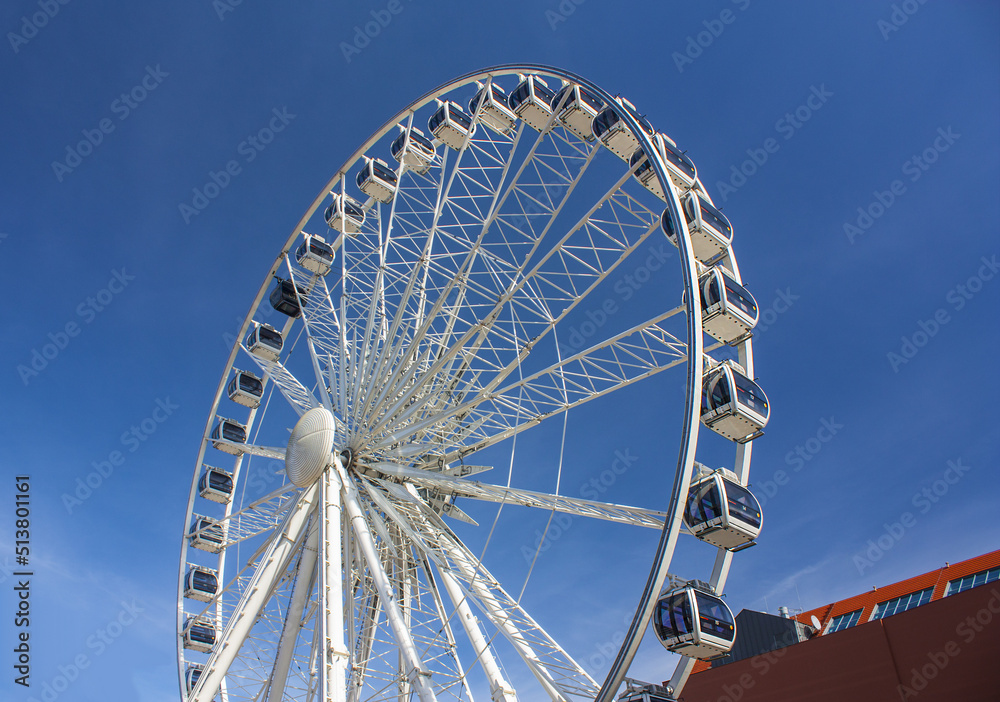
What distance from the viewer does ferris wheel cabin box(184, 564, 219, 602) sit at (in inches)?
835

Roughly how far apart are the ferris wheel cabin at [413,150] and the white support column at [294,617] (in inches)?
453

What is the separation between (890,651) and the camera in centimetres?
1900

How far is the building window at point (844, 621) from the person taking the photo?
78.5 feet

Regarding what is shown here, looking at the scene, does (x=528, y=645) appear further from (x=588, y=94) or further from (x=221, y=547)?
(x=221, y=547)

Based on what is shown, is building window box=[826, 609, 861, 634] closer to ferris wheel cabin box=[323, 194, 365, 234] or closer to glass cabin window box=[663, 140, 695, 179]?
glass cabin window box=[663, 140, 695, 179]

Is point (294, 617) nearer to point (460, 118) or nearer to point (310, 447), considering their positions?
point (310, 447)

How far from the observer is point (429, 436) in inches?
651

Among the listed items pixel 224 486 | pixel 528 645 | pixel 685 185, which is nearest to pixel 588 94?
pixel 685 185

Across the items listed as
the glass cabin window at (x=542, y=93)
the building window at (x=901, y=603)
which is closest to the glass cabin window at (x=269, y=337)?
the glass cabin window at (x=542, y=93)

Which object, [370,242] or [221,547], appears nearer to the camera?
[370,242]

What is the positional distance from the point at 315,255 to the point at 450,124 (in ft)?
19.1

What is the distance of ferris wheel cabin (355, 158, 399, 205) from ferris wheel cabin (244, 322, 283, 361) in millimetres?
5387

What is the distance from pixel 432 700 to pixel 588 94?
1223 centimetres

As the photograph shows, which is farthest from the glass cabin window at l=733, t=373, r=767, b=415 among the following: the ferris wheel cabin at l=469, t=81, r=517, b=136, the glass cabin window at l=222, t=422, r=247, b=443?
the glass cabin window at l=222, t=422, r=247, b=443
